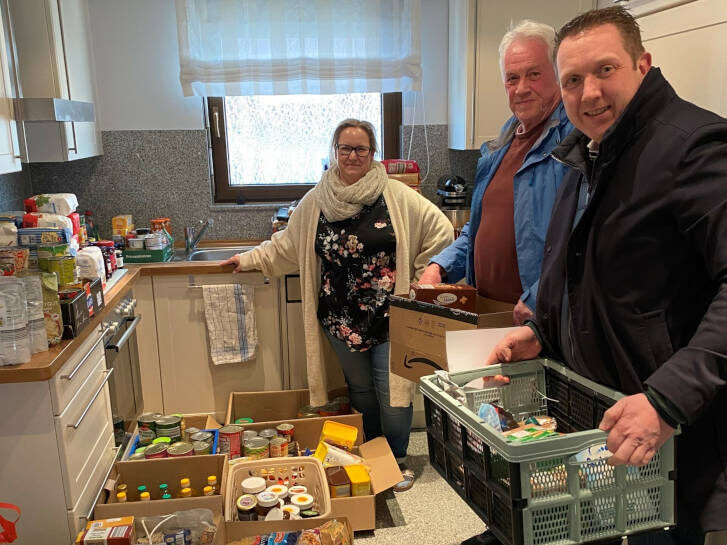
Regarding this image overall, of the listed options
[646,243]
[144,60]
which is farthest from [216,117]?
[646,243]

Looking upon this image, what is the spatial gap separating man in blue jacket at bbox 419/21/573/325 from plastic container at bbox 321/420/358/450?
3.03 feet

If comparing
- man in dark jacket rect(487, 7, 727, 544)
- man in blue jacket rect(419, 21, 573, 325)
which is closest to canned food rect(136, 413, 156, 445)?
man in blue jacket rect(419, 21, 573, 325)

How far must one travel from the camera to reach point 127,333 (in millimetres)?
2574

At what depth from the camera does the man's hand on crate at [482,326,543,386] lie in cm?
141

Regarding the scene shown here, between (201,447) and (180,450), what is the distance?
0.28 feet

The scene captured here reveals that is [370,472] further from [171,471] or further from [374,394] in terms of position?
[171,471]

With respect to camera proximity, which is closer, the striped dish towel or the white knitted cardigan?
the white knitted cardigan

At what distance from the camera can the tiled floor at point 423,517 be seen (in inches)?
89.9

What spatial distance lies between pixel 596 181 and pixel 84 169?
2959 mm

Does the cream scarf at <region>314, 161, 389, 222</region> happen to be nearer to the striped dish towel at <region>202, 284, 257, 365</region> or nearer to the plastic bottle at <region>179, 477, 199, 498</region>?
the striped dish towel at <region>202, 284, 257, 365</region>

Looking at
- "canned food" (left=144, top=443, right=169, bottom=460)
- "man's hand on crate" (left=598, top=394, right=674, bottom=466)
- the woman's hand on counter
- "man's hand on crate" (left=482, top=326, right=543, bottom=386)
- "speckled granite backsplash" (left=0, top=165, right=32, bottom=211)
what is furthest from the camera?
"speckled granite backsplash" (left=0, top=165, right=32, bottom=211)

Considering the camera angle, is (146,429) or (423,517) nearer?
(423,517)

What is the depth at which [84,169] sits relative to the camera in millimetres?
3393

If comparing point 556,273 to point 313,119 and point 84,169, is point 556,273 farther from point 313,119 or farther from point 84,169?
point 84,169
